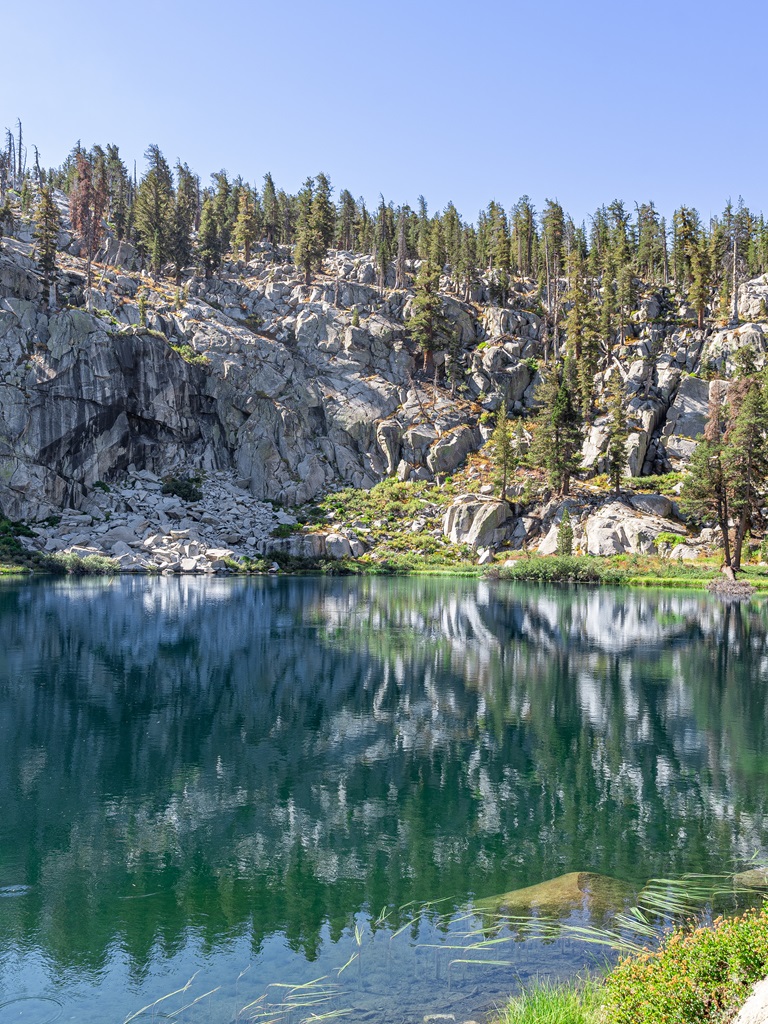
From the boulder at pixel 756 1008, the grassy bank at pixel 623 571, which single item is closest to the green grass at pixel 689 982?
the boulder at pixel 756 1008

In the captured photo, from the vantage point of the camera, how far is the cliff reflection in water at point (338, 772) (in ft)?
41.3

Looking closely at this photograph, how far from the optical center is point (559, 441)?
96.7 meters

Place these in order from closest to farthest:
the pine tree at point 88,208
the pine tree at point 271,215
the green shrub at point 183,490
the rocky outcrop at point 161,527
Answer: the rocky outcrop at point 161,527 < the green shrub at point 183,490 < the pine tree at point 88,208 < the pine tree at point 271,215

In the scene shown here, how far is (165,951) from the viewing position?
10.6 meters

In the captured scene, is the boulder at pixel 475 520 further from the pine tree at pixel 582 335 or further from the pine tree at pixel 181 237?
the pine tree at pixel 181 237

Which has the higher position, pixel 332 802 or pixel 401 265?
pixel 401 265

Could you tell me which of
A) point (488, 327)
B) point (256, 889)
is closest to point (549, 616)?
point (256, 889)

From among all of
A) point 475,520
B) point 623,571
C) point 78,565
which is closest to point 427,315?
point 475,520

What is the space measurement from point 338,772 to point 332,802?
2.13 m

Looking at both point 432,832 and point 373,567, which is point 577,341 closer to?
point 373,567

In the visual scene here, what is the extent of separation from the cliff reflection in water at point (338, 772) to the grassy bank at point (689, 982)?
5.22 meters

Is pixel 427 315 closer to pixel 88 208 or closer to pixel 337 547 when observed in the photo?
pixel 337 547

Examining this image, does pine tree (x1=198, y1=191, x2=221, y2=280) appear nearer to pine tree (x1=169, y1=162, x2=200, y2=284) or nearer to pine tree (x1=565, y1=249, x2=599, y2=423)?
pine tree (x1=169, y1=162, x2=200, y2=284)

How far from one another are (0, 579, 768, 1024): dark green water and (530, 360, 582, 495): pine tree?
58069 millimetres
